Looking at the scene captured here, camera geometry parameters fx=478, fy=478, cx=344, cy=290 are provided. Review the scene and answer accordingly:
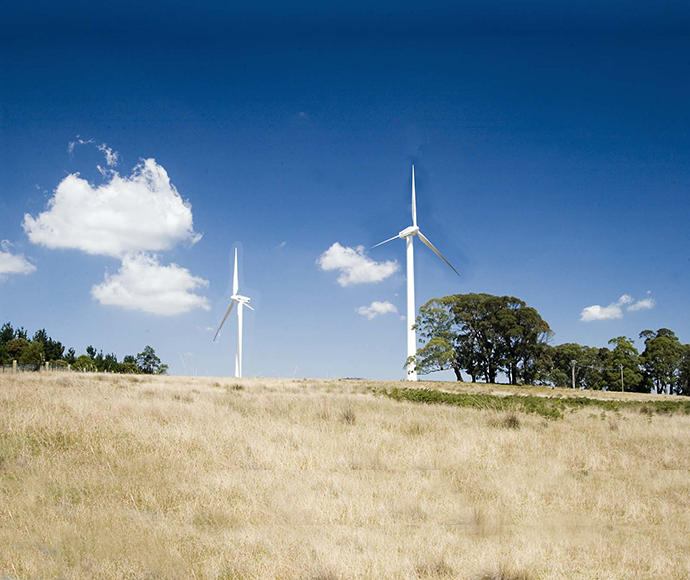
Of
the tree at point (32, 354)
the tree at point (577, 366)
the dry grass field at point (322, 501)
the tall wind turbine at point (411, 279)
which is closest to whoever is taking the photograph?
the dry grass field at point (322, 501)

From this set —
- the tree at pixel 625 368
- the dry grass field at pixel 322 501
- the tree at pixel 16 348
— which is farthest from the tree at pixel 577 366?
the tree at pixel 16 348

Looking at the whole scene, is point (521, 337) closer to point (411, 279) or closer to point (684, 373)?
point (411, 279)

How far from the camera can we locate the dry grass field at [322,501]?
4.97 metres

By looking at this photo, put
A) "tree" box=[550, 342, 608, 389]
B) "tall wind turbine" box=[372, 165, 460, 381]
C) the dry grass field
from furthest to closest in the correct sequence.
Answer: "tree" box=[550, 342, 608, 389]
"tall wind turbine" box=[372, 165, 460, 381]
the dry grass field

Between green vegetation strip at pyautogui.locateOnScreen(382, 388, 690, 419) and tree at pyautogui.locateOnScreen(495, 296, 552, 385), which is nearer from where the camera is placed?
green vegetation strip at pyautogui.locateOnScreen(382, 388, 690, 419)

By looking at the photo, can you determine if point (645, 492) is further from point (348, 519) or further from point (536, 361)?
point (536, 361)

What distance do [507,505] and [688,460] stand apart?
640 cm

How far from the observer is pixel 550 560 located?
5.11m

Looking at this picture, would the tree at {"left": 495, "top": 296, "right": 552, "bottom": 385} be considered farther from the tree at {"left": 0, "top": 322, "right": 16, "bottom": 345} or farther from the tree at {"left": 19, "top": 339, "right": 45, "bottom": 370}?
the tree at {"left": 0, "top": 322, "right": 16, "bottom": 345}


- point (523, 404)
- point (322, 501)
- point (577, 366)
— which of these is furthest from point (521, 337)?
point (322, 501)

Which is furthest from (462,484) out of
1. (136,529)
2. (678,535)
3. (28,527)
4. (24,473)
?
(24,473)

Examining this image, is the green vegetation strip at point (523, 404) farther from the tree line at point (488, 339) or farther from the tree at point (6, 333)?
the tree at point (6, 333)

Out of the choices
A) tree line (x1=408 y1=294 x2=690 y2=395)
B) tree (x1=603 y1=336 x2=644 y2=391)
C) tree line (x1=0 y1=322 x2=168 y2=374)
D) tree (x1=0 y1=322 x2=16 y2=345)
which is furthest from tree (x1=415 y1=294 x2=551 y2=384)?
tree (x1=0 y1=322 x2=16 y2=345)

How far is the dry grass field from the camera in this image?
4969 mm
